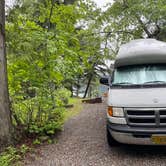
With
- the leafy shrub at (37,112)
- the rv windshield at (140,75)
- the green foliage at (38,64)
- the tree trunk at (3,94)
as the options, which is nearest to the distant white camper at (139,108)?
the rv windshield at (140,75)

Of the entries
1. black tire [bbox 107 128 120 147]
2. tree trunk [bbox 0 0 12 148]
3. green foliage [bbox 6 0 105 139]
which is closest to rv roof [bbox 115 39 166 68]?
green foliage [bbox 6 0 105 139]

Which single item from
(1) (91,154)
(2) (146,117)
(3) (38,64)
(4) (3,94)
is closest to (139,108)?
(2) (146,117)

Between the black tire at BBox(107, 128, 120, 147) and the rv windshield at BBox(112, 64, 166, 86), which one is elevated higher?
the rv windshield at BBox(112, 64, 166, 86)

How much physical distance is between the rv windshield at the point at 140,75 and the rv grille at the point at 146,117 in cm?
98

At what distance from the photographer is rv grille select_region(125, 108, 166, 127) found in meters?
5.48

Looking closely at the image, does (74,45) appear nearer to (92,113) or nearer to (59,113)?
(59,113)

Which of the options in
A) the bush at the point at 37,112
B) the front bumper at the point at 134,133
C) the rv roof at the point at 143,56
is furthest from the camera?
the bush at the point at 37,112

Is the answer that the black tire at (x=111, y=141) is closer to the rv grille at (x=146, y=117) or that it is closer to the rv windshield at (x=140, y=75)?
the rv grille at (x=146, y=117)

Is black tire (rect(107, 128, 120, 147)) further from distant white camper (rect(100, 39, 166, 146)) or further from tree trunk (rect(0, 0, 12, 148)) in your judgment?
tree trunk (rect(0, 0, 12, 148))

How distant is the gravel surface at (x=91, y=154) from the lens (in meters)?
5.68

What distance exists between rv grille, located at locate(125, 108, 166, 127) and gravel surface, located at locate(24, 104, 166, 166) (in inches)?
29.0

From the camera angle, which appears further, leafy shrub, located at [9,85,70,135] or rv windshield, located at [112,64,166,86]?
leafy shrub, located at [9,85,70,135]

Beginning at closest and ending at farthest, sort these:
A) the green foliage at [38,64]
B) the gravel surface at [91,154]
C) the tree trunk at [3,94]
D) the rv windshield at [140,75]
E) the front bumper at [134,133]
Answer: the front bumper at [134,133] < the gravel surface at [91,154] < the tree trunk at [3,94] < the rv windshield at [140,75] < the green foliage at [38,64]

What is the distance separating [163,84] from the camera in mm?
6098
